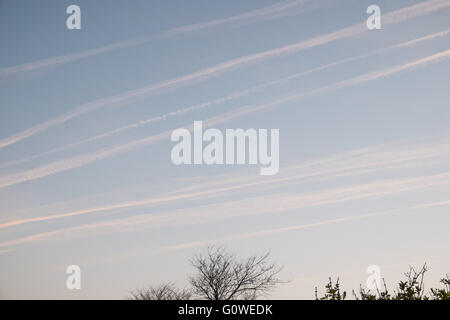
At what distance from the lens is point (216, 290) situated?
4016cm
